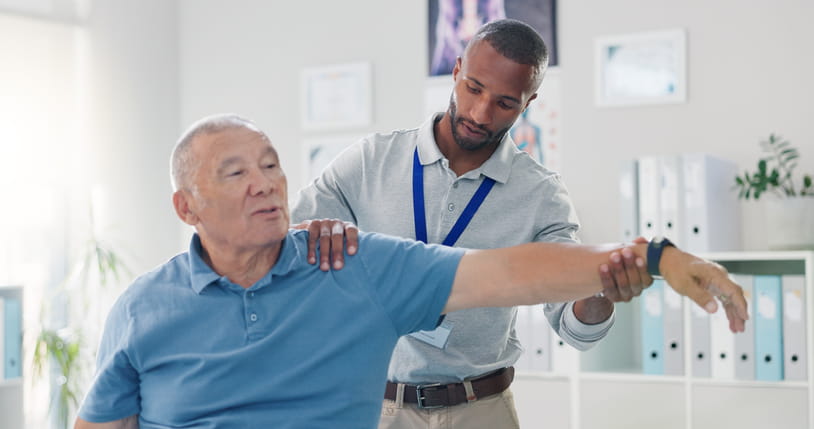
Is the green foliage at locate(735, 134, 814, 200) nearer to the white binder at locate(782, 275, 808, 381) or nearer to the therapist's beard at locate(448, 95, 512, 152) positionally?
the white binder at locate(782, 275, 808, 381)

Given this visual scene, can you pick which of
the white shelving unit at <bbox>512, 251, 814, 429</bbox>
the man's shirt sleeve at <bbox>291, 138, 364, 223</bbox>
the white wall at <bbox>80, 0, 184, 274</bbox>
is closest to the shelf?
the white wall at <bbox>80, 0, 184, 274</bbox>

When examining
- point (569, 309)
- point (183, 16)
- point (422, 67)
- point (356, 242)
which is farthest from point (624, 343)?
point (183, 16)

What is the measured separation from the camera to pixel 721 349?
136 inches

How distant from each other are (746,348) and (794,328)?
178 mm

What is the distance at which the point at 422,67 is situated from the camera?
448cm

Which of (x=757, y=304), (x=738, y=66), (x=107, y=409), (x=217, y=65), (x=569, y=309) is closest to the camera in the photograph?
(x=107, y=409)

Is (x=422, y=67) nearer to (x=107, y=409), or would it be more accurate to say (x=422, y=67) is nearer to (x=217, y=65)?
(x=217, y=65)

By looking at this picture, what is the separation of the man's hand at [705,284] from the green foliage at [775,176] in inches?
88.5

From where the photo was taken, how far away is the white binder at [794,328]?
3.32 metres

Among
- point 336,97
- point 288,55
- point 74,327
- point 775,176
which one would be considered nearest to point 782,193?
point 775,176

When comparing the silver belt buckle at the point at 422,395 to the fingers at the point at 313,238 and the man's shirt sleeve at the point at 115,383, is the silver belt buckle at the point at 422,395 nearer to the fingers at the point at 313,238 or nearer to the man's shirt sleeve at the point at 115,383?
the fingers at the point at 313,238

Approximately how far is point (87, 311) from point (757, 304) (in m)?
3.02

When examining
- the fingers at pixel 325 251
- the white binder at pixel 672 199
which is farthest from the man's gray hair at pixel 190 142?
the white binder at pixel 672 199

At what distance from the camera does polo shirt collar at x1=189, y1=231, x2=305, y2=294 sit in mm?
1733
